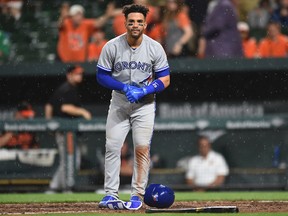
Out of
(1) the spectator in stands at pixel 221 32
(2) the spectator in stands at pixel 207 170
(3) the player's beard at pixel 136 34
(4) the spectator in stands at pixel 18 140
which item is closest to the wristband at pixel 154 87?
(3) the player's beard at pixel 136 34

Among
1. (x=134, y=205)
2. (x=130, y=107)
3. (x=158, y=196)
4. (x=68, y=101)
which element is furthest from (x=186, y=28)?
(x=158, y=196)

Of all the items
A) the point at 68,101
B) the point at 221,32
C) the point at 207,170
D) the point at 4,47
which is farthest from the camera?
the point at 4,47

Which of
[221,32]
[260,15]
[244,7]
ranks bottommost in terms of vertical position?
[221,32]

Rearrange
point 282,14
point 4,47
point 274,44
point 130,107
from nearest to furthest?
point 130,107 < point 274,44 < point 282,14 < point 4,47

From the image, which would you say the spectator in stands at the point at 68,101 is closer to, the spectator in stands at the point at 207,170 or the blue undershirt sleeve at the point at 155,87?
the spectator in stands at the point at 207,170

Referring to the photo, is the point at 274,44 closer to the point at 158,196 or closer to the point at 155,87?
the point at 155,87

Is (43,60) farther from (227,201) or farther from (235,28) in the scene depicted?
(227,201)

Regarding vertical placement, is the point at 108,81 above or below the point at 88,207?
above

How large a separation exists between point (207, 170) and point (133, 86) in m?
4.47

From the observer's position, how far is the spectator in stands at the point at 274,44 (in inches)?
545

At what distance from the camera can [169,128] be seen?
41.2ft

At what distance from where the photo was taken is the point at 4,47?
47.8ft

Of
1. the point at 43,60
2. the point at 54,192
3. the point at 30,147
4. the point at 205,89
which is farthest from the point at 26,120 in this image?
the point at 205,89

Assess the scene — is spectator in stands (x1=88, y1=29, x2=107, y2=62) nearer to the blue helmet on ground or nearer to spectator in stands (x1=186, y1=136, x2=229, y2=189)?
spectator in stands (x1=186, y1=136, x2=229, y2=189)
